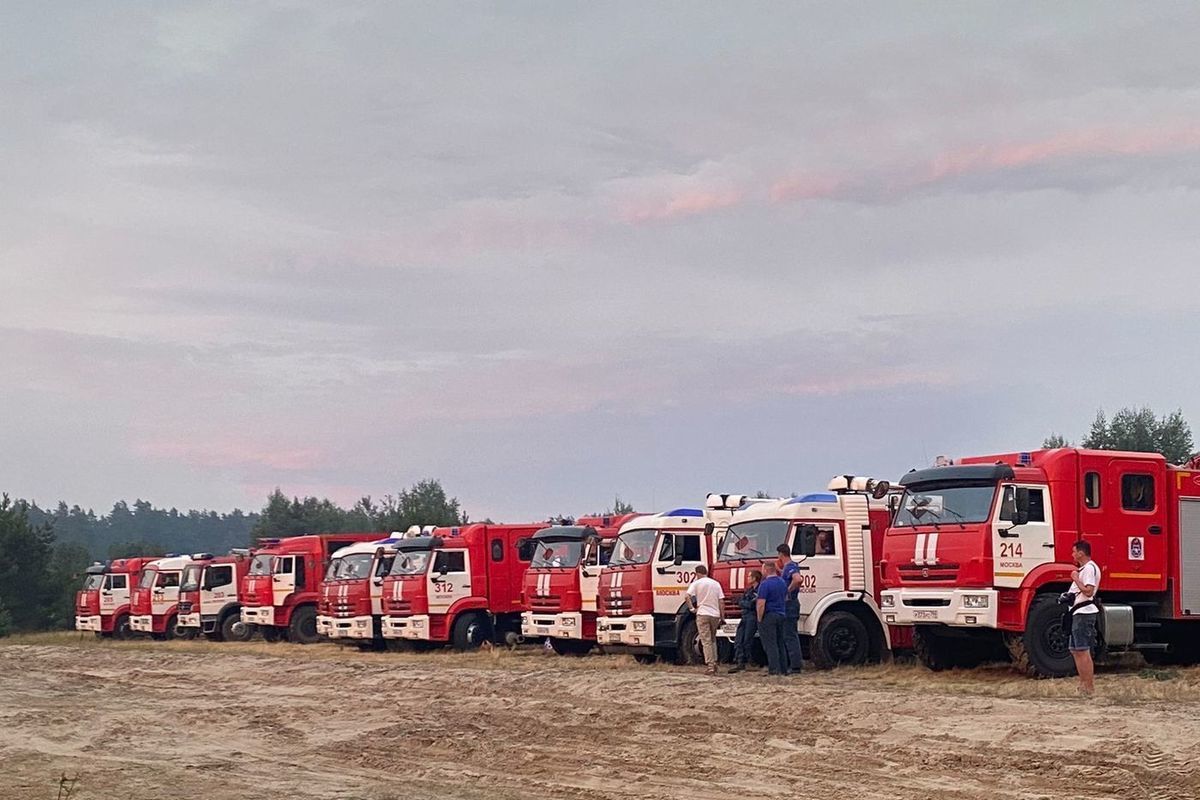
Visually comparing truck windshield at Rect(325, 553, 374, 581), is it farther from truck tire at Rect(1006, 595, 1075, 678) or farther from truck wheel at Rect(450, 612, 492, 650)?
truck tire at Rect(1006, 595, 1075, 678)

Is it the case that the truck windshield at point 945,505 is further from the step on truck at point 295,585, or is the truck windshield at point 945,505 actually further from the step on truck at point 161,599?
the step on truck at point 161,599

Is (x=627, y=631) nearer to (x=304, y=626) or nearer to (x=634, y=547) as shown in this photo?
(x=634, y=547)

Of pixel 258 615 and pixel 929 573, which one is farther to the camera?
pixel 258 615

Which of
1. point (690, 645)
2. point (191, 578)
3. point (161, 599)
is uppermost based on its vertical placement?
point (191, 578)

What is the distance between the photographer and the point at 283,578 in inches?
1393

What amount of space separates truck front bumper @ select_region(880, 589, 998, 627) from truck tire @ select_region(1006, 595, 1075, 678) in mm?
507

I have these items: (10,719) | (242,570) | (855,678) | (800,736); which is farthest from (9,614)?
(800,736)

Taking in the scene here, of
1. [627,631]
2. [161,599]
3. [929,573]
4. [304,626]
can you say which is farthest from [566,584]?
[161,599]

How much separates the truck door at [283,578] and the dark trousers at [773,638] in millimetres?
17646

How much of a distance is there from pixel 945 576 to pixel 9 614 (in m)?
46.3

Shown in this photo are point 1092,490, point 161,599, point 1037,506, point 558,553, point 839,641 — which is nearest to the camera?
point 1037,506

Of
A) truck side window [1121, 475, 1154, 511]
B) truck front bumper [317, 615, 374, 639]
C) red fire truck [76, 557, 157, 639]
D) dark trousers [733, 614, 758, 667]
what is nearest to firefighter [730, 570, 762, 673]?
dark trousers [733, 614, 758, 667]

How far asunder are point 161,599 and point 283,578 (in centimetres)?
671

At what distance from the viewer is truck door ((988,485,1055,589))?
1861cm
